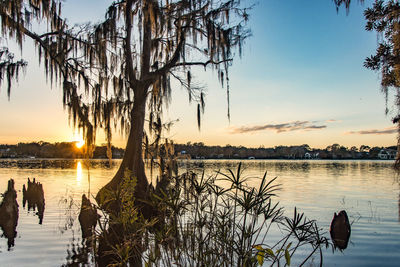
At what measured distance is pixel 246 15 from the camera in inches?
516

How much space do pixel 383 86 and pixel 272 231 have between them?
17.8 feet

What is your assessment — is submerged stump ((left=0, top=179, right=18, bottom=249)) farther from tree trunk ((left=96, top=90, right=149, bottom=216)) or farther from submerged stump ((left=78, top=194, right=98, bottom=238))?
tree trunk ((left=96, top=90, right=149, bottom=216))

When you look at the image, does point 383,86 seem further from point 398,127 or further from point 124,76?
point 124,76

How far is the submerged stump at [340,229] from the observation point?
8227 mm

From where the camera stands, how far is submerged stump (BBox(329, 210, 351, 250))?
8.23 meters

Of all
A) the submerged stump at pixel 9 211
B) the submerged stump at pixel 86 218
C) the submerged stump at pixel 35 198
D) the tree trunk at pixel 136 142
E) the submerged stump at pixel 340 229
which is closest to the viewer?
the submerged stump at pixel 340 229

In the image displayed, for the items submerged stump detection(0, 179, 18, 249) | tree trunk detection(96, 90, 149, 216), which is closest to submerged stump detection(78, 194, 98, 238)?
submerged stump detection(0, 179, 18, 249)

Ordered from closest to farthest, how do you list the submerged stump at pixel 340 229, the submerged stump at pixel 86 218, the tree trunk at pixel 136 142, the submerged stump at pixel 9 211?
the submerged stump at pixel 340 229 < the submerged stump at pixel 86 218 < the submerged stump at pixel 9 211 < the tree trunk at pixel 136 142

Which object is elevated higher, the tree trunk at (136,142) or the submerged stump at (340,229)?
the tree trunk at (136,142)

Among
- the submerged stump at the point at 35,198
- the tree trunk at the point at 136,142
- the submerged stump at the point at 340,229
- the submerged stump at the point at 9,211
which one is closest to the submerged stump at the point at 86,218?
the submerged stump at the point at 9,211

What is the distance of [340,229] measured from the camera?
331 inches

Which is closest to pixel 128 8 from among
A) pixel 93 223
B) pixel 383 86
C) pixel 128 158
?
pixel 128 158

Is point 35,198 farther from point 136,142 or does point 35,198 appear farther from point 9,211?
point 136,142

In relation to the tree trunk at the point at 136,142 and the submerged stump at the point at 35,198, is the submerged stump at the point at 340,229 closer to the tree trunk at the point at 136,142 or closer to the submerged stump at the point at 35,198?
the tree trunk at the point at 136,142
